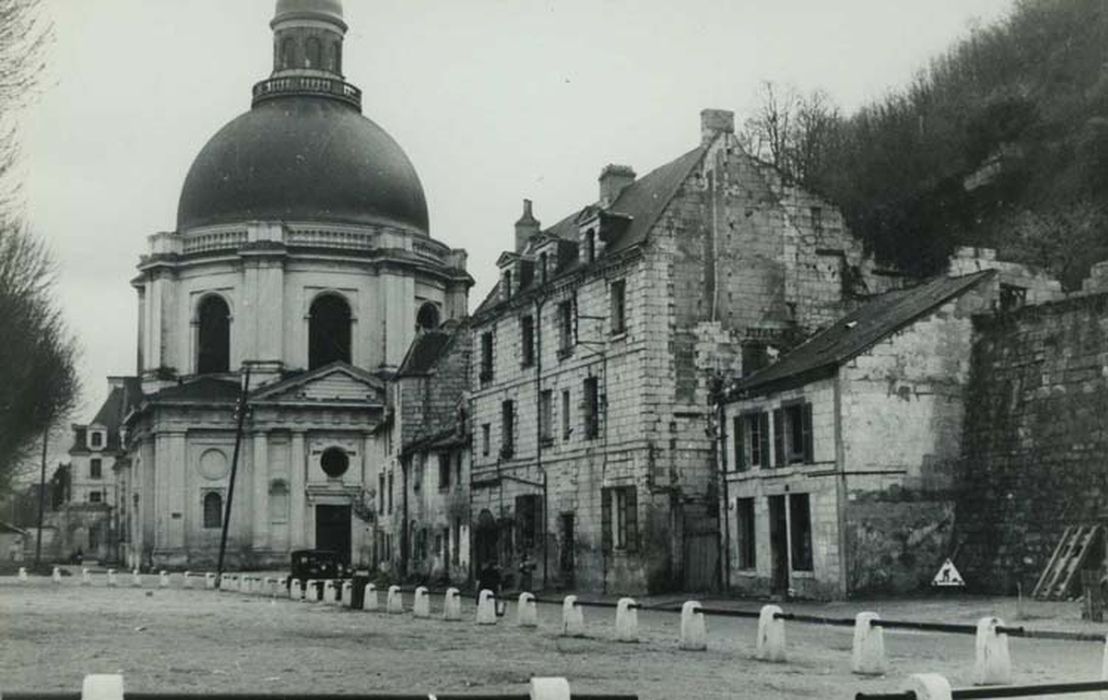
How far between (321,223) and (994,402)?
54.1 metres

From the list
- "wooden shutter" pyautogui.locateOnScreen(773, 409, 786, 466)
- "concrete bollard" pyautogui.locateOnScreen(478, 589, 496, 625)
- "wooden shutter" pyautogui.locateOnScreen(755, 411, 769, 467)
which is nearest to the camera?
"concrete bollard" pyautogui.locateOnScreen(478, 589, 496, 625)

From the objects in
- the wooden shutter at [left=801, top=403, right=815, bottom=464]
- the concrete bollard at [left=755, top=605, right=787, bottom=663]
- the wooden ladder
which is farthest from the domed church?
the concrete bollard at [left=755, top=605, right=787, bottom=663]

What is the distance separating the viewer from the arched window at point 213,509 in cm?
7825

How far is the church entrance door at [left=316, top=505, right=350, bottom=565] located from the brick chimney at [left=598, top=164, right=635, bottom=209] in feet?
127

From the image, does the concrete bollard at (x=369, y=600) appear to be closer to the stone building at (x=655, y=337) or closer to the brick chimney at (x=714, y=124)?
the stone building at (x=655, y=337)

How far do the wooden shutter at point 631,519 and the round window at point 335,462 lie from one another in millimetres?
43275

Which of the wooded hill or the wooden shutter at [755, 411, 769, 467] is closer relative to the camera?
the wooden shutter at [755, 411, 769, 467]

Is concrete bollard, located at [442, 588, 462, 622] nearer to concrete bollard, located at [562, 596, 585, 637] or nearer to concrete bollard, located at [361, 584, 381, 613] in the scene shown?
concrete bollard, located at [361, 584, 381, 613]

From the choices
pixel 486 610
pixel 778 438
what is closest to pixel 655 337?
pixel 778 438

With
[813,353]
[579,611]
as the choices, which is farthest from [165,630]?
[813,353]

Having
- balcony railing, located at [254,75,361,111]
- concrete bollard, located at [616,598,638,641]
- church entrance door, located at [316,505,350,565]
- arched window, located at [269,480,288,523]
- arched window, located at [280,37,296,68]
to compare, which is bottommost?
concrete bollard, located at [616,598,638,641]

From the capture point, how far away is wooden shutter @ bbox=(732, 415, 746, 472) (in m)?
35.1

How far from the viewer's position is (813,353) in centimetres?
3488

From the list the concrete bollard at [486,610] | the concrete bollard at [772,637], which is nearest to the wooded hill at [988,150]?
the concrete bollard at [486,610]
